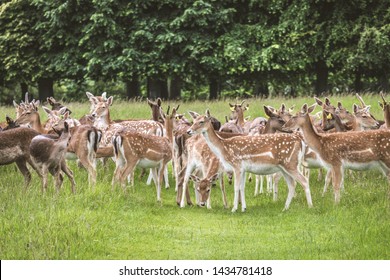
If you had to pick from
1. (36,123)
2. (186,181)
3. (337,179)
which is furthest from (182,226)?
(36,123)

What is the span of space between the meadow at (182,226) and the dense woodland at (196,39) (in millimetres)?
14588

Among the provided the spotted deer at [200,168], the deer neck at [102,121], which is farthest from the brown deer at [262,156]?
the deer neck at [102,121]

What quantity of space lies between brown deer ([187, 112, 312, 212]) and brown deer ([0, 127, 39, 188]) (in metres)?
2.69

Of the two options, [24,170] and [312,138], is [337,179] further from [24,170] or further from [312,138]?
[24,170]

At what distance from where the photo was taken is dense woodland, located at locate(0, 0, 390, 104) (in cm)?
2692

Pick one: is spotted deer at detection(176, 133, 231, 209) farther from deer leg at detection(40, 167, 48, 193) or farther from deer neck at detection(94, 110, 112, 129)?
deer neck at detection(94, 110, 112, 129)

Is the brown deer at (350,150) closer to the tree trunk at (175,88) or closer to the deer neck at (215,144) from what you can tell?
the deer neck at (215,144)

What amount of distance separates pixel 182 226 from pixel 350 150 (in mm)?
2734

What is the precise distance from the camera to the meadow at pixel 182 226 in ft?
28.5

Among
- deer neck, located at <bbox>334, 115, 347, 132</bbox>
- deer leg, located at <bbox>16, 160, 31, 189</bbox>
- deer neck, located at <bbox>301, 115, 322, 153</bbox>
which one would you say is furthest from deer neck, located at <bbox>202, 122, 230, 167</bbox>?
deer neck, located at <bbox>334, 115, 347, 132</bbox>

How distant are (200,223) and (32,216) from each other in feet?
7.77

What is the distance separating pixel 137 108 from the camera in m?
22.4

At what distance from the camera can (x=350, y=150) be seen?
11.3 meters
